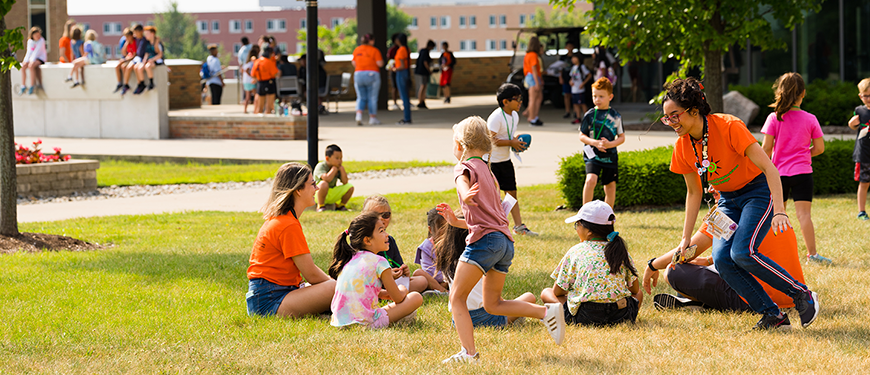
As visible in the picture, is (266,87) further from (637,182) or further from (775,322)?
(775,322)

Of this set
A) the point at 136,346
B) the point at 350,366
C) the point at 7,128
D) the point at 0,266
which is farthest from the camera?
the point at 7,128

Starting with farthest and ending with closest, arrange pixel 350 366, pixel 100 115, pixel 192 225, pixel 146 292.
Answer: pixel 100 115 → pixel 192 225 → pixel 146 292 → pixel 350 366

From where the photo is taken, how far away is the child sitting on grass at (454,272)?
5.01 metres

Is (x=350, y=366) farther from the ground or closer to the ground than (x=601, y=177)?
closer to the ground

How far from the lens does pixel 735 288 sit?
4.80 meters

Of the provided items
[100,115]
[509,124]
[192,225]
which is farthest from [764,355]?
[100,115]

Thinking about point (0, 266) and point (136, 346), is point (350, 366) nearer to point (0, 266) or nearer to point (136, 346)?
point (136, 346)

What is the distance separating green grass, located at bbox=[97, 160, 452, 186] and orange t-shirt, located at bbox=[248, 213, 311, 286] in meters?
8.07

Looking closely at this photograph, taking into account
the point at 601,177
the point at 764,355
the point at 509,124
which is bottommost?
the point at 764,355

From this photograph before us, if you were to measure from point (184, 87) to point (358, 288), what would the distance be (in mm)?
25741

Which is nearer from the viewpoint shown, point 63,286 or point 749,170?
point 749,170

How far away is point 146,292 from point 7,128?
9.02 ft

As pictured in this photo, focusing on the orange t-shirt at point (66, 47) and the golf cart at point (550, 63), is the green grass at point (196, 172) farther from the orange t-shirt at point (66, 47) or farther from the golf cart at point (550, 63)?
the golf cart at point (550, 63)

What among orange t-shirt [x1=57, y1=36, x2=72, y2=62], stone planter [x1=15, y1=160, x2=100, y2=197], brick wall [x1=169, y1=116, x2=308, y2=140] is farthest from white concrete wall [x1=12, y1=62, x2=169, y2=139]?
stone planter [x1=15, y1=160, x2=100, y2=197]
